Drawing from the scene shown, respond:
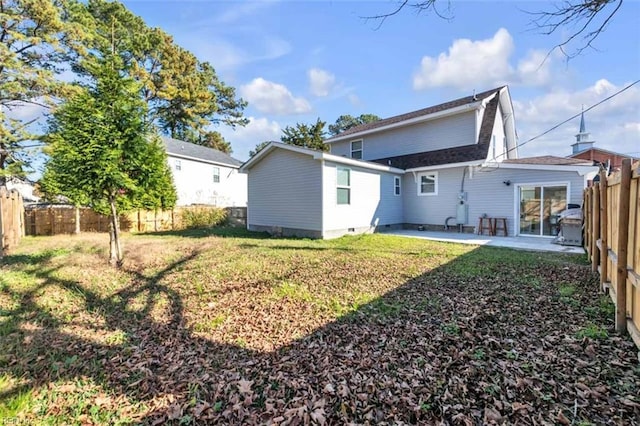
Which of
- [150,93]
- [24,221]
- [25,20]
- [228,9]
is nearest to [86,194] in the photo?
[228,9]

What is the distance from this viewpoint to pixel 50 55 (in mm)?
16781

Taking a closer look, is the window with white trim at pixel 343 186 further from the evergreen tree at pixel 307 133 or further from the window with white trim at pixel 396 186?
the evergreen tree at pixel 307 133

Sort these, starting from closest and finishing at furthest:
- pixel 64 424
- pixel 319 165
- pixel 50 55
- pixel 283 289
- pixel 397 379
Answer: pixel 64 424
pixel 397 379
pixel 283 289
pixel 319 165
pixel 50 55

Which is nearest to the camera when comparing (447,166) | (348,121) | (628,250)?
(628,250)

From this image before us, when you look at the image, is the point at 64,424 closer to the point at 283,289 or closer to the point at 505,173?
the point at 283,289

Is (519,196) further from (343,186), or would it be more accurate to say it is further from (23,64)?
(23,64)

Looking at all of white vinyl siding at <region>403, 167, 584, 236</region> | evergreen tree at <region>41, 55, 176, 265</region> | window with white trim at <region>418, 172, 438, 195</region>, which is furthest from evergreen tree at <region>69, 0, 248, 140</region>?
white vinyl siding at <region>403, 167, 584, 236</region>

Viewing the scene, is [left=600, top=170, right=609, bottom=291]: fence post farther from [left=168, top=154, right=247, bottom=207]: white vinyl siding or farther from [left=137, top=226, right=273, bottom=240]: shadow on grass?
[left=168, top=154, right=247, bottom=207]: white vinyl siding

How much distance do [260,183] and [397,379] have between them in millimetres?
12077

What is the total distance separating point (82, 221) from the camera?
47.8 ft

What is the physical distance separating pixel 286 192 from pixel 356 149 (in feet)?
23.8

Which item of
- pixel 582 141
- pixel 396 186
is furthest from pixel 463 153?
pixel 582 141

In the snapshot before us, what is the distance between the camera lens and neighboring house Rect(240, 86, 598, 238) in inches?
435

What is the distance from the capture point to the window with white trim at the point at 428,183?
1377 cm
